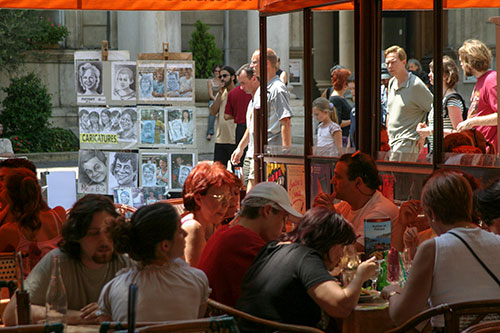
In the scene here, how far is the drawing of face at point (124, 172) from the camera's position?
380 inches

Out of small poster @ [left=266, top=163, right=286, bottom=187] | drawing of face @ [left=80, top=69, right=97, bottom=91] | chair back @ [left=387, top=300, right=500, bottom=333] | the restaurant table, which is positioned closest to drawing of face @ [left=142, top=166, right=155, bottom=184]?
drawing of face @ [left=80, top=69, right=97, bottom=91]

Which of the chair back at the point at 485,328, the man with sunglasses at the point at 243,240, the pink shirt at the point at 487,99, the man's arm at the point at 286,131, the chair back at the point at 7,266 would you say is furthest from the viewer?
the man's arm at the point at 286,131

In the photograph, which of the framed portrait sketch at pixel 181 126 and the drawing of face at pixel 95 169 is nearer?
the framed portrait sketch at pixel 181 126

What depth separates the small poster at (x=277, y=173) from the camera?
7776mm

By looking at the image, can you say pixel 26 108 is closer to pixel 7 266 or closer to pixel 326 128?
pixel 326 128

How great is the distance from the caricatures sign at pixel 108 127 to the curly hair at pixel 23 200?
16.9ft

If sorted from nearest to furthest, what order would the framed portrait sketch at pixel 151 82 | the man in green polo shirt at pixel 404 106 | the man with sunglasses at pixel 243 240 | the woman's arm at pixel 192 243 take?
the man with sunglasses at pixel 243 240
the woman's arm at pixel 192 243
the man in green polo shirt at pixel 404 106
the framed portrait sketch at pixel 151 82

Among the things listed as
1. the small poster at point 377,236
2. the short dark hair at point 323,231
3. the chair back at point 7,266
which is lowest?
the chair back at point 7,266

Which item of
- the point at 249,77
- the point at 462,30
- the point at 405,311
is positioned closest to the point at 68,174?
the point at 249,77

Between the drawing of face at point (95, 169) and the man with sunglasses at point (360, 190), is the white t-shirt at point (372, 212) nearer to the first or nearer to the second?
the man with sunglasses at point (360, 190)

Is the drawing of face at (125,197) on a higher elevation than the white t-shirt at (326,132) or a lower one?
lower

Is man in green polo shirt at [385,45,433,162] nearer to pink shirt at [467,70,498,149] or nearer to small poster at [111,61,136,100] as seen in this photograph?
pink shirt at [467,70,498,149]

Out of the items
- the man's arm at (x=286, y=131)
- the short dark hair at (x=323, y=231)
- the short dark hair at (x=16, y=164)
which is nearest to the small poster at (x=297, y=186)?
the man's arm at (x=286, y=131)

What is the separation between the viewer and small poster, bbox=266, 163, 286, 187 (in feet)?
25.5
